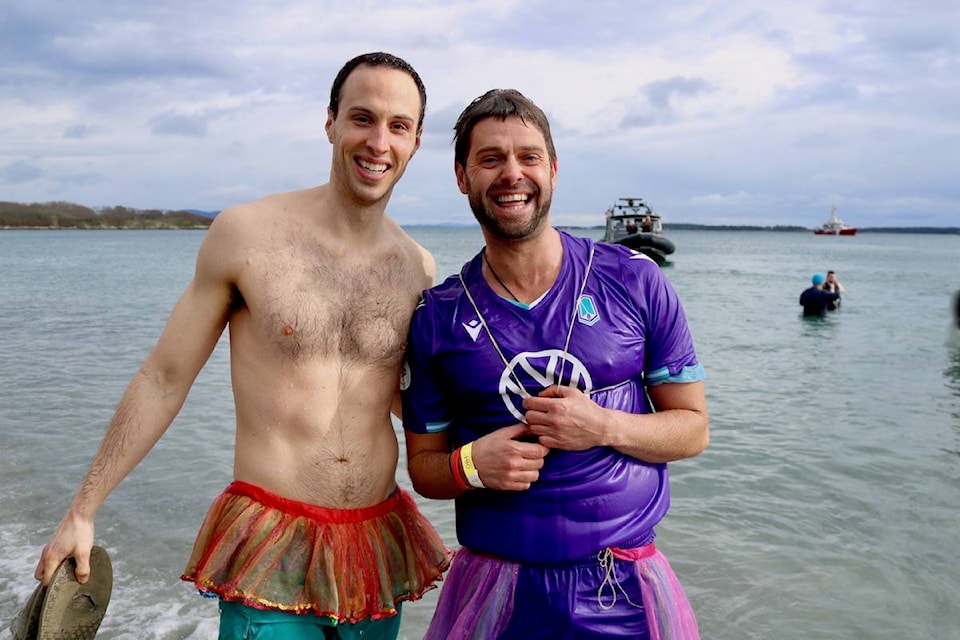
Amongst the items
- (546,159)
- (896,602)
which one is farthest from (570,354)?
(896,602)

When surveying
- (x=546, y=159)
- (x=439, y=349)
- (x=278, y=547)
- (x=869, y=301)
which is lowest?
(x=869, y=301)

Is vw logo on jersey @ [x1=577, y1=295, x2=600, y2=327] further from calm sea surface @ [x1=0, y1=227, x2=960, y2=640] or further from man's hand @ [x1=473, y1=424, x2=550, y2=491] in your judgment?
calm sea surface @ [x1=0, y1=227, x2=960, y2=640]

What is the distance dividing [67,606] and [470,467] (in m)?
1.45

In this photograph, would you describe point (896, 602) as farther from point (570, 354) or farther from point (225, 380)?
point (225, 380)

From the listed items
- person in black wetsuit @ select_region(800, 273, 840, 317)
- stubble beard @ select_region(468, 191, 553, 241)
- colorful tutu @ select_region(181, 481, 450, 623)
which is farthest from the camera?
person in black wetsuit @ select_region(800, 273, 840, 317)

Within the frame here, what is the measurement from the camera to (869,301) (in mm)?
36219

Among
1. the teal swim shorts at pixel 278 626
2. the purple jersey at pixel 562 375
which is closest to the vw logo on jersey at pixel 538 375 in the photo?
the purple jersey at pixel 562 375

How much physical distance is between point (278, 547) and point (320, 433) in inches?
16.4

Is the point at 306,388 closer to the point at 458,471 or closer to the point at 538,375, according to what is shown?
the point at 458,471

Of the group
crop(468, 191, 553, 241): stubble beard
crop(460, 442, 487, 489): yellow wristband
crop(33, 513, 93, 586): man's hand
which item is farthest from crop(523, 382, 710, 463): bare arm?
crop(33, 513, 93, 586): man's hand

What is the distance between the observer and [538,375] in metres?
2.77

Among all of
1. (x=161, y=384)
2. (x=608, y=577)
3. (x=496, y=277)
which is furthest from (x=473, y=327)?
(x=161, y=384)

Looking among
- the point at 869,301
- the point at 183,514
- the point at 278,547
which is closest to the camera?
the point at 278,547

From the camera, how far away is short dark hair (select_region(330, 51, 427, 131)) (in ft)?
Result: 10.3
